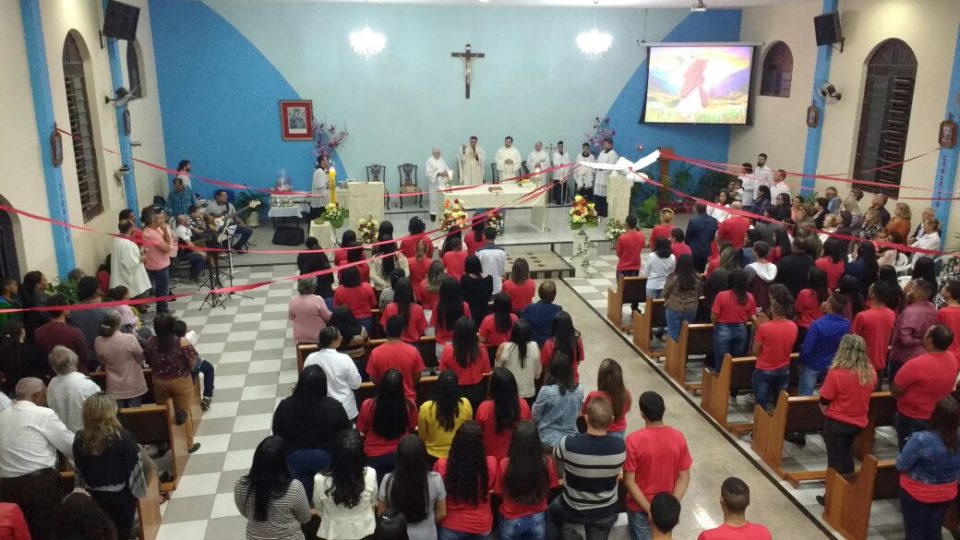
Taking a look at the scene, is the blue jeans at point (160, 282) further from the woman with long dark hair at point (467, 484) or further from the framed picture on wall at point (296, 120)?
the woman with long dark hair at point (467, 484)

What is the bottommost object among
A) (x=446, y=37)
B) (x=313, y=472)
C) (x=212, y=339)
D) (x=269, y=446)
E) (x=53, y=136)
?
(x=212, y=339)

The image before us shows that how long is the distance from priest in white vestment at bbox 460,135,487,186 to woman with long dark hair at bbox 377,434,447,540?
40.4 ft

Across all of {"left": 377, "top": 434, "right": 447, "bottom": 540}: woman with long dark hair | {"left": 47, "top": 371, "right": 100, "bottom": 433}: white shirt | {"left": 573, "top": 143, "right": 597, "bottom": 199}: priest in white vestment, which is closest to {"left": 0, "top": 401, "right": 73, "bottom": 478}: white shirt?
{"left": 47, "top": 371, "right": 100, "bottom": 433}: white shirt

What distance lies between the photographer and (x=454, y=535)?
14.4 ft

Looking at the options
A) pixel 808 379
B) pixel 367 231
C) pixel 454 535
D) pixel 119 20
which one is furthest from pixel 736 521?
pixel 119 20

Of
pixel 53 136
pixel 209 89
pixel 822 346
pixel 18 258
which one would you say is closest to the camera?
pixel 822 346

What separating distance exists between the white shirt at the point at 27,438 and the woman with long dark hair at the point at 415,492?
2.18 m

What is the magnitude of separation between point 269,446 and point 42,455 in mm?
1912

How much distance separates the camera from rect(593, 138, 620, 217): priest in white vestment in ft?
53.2

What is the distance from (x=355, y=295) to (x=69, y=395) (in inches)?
110

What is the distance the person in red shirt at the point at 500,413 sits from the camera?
4.69m

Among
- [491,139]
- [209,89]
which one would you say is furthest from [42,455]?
[491,139]

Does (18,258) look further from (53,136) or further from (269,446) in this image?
(269,446)

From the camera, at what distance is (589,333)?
9727 mm
